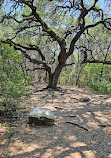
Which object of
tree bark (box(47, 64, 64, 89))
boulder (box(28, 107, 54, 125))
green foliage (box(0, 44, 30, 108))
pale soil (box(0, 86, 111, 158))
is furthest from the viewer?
tree bark (box(47, 64, 64, 89))

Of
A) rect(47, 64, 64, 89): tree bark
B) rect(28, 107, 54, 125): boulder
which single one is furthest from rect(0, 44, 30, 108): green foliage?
rect(47, 64, 64, 89): tree bark

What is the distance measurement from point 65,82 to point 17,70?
36.7ft

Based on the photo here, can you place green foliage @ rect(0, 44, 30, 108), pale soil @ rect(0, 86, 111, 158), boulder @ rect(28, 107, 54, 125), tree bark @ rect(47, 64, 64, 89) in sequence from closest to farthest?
1. pale soil @ rect(0, 86, 111, 158)
2. boulder @ rect(28, 107, 54, 125)
3. green foliage @ rect(0, 44, 30, 108)
4. tree bark @ rect(47, 64, 64, 89)

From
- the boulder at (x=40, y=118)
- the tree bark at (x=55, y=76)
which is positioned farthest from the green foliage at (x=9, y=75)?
the tree bark at (x=55, y=76)

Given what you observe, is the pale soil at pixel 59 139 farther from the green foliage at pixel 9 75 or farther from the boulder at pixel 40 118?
the green foliage at pixel 9 75

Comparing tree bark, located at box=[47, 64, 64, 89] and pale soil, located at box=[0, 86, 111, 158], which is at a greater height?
tree bark, located at box=[47, 64, 64, 89]

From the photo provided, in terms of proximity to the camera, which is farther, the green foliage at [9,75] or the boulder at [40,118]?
the green foliage at [9,75]

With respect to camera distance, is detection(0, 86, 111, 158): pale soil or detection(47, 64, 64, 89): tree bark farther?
detection(47, 64, 64, 89): tree bark

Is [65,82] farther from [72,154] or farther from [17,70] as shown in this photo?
[72,154]

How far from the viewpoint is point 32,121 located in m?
3.38

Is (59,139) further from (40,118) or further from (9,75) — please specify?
(9,75)

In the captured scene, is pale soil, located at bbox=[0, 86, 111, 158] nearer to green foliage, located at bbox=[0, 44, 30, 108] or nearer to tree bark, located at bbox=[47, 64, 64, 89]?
green foliage, located at bbox=[0, 44, 30, 108]

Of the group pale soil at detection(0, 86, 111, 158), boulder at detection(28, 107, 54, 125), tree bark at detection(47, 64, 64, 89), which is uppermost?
tree bark at detection(47, 64, 64, 89)

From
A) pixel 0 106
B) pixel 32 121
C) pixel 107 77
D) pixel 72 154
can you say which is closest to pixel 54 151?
pixel 72 154
